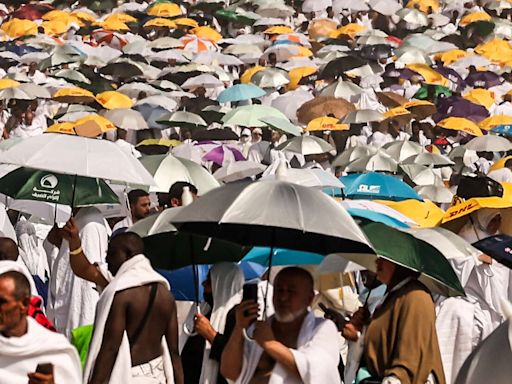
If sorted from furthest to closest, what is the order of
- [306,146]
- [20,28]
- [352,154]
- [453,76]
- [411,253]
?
[20,28] < [453,76] < [306,146] < [352,154] < [411,253]

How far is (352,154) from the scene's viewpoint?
53.1 ft

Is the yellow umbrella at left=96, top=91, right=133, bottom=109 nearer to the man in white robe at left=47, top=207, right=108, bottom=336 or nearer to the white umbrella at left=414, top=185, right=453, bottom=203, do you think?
the white umbrella at left=414, top=185, right=453, bottom=203

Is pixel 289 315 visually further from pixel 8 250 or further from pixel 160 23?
pixel 160 23

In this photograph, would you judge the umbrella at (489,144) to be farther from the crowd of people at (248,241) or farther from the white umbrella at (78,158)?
the white umbrella at (78,158)

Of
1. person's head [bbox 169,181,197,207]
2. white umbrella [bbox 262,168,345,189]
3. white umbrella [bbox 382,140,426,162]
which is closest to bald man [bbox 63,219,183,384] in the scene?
person's head [bbox 169,181,197,207]

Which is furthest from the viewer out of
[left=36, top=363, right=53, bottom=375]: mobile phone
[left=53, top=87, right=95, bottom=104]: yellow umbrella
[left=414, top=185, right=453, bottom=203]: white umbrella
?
[left=53, top=87, right=95, bottom=104]: yellow umbrella

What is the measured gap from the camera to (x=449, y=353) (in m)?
8.05

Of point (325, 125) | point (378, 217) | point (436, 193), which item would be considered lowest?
point (325, 125)

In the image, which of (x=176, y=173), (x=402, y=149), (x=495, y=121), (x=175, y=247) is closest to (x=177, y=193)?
(x=175, y=247)

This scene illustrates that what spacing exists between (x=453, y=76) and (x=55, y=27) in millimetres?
8343

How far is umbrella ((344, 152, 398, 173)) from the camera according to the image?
1509 cm

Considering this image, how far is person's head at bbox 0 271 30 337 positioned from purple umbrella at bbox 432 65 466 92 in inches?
840

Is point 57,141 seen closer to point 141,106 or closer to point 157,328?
point 157,328

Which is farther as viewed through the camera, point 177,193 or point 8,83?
point 8,83
